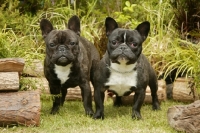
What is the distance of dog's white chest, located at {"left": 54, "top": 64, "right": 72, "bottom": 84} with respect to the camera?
23.1ft

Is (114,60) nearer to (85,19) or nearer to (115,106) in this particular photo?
(115,106)

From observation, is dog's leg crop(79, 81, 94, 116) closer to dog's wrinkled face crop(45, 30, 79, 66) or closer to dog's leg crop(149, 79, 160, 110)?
dog's wrinkled face crop(45, 30, 79, 66)

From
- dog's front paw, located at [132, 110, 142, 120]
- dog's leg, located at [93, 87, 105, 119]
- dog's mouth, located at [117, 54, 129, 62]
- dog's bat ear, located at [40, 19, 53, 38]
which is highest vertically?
dog's bat ear, located at [40, 19, 53, 38]

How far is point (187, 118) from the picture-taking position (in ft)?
18.9

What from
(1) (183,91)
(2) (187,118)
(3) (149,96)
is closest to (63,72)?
(3) (149,96)

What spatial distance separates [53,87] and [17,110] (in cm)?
111

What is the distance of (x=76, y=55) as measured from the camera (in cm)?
696

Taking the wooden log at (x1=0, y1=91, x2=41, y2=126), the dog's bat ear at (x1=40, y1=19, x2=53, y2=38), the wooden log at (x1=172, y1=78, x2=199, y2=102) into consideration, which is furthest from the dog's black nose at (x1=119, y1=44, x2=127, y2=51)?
the wooden log at (x1=172, y1=78, x2=199, y2=102)

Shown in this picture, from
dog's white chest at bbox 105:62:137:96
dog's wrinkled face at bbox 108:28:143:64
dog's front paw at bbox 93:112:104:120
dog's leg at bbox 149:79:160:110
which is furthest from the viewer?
dog's leg at bbox 149:79:160:110

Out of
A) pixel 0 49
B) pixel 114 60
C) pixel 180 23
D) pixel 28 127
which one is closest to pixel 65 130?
pixel 28 127

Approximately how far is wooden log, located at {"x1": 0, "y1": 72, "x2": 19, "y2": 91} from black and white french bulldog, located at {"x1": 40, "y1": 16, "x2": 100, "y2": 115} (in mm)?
633

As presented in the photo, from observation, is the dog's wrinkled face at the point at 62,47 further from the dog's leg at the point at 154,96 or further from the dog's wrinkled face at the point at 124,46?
the dog's leg at the point at 154,96

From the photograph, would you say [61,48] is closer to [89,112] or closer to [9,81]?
[9,81]

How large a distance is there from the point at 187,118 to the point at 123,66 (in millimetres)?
1374
